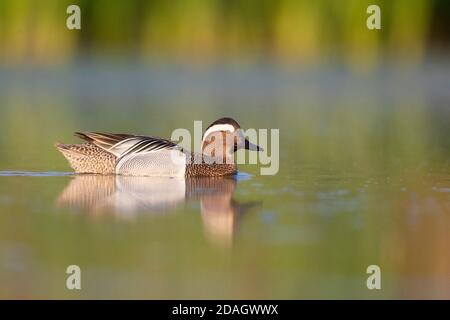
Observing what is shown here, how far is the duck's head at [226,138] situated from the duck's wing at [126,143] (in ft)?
1.31

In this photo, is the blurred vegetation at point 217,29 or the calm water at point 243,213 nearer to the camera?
the calm water at point 243,213

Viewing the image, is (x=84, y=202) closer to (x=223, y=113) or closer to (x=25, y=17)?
(x=223, y=113)

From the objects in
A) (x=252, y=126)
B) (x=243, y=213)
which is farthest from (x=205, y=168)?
(x=252, y=126)

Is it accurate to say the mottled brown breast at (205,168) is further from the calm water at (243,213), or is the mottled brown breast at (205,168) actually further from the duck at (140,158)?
the calm water at (243,213)

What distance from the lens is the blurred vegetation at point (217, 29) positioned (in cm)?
1734

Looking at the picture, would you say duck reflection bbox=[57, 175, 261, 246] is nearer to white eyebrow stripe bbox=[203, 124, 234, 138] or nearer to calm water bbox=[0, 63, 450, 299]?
calm water bbox=[0, 63, 450, 299]

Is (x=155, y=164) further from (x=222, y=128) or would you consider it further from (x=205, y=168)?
(x=222, y=128)

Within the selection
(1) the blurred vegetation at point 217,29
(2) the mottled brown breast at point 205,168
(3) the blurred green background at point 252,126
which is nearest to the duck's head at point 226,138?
(2) the mottled brown breast at point 205,168

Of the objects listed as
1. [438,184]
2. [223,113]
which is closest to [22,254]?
[438,184]

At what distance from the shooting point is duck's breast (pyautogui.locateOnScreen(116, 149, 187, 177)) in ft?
29.9

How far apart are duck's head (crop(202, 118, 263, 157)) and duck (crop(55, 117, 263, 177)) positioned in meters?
0.02

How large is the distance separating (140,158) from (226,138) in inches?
31.3

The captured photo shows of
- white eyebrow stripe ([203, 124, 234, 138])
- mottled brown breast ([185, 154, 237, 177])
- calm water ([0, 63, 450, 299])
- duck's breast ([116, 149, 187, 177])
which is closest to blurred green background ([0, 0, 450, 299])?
calm water ([0, 63, 450, 299])

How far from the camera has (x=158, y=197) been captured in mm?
7953
